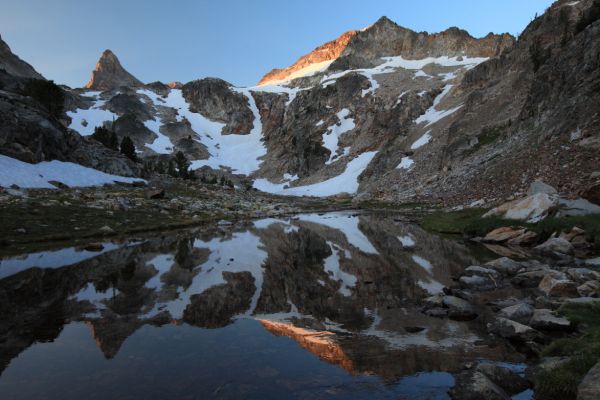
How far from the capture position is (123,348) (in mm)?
11281

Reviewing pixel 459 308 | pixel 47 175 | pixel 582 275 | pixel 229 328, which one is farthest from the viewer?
pixel 47 175

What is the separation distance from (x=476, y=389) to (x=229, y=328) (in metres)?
7.92

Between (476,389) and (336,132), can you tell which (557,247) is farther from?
(336,132)

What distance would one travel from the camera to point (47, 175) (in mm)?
54875

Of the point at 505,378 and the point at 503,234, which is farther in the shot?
the point at 503,234

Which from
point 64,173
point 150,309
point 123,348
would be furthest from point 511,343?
point 64,173

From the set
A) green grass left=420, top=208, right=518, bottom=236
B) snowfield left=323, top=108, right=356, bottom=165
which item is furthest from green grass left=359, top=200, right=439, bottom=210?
snowfield left=323, top=108, right=356, bottom=165

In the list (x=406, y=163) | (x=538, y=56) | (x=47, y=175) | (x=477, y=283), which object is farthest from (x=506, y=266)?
(x=406, y=163)

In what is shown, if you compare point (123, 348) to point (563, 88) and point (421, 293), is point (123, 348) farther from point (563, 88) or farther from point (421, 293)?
point (563, 88)

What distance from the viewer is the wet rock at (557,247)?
2234cm

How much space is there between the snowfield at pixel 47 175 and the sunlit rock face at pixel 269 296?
90.5ft

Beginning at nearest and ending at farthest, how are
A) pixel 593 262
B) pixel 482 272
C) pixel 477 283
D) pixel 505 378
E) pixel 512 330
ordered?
pixel 505 378
pixel 512 330
pixel 477 283
pixel 482 272
pixel 593 262

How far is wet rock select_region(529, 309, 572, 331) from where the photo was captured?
11242mm

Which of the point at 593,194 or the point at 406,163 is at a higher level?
the point at 406,163
